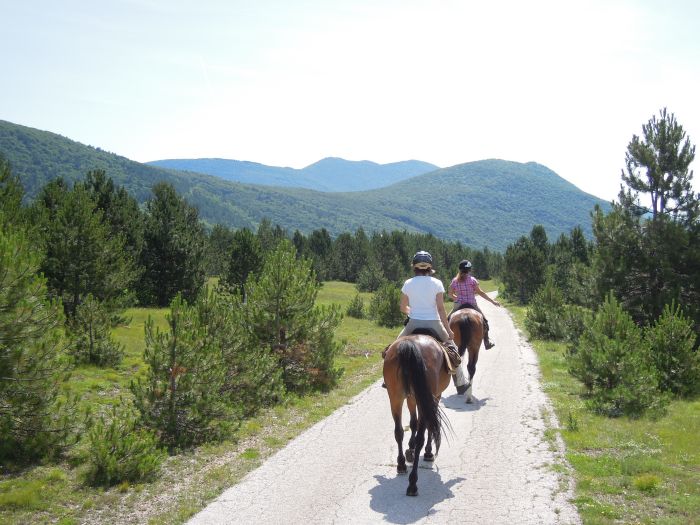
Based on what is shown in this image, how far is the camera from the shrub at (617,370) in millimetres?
12273

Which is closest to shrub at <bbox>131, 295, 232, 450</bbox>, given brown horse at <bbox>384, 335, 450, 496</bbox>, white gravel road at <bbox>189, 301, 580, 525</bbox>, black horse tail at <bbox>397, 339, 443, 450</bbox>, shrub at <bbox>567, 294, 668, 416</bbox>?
white gravel road at <bbox>189, 301, 580, 525</bbox>

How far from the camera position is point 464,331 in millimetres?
13500

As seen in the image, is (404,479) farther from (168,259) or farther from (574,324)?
(168,259)

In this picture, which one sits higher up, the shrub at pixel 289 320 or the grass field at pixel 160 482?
the shrub at pixel 289 320

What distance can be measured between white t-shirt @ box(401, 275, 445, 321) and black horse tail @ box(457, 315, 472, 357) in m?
4.69

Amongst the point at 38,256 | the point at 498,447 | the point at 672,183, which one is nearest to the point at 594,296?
the point at 672,183

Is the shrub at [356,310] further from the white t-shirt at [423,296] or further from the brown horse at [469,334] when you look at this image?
the white t-shirt at [423,296]

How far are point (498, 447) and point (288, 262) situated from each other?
25.6 ft

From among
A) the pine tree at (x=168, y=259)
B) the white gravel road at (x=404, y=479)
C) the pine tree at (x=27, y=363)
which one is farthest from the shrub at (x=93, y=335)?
the pine tree at (x=168, y=259)

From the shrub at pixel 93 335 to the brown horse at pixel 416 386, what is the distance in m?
13.8

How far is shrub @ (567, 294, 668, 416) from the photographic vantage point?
1227 centimetres

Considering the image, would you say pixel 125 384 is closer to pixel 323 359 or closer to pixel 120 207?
pixel 323 359

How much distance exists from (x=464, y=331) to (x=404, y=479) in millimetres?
6193

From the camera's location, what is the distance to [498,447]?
31.0ft
